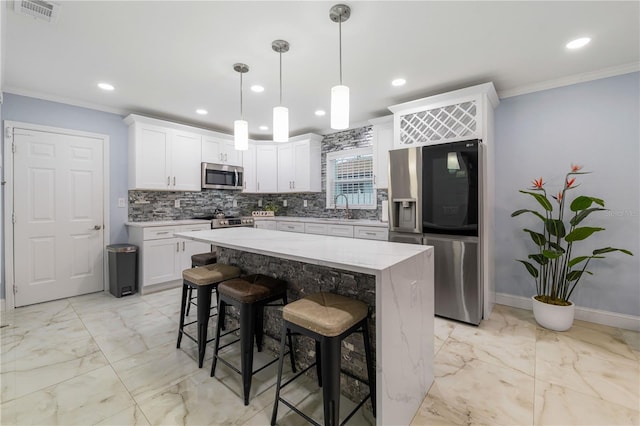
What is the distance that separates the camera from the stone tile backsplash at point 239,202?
4270 millimetres

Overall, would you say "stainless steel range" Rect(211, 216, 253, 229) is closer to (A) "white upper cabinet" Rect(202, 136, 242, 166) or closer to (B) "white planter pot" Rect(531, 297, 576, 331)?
(A) "white upper cabinet" Rect(202, 136, 242, 166)

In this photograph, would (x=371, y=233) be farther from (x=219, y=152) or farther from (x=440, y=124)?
(x=219, y=152)

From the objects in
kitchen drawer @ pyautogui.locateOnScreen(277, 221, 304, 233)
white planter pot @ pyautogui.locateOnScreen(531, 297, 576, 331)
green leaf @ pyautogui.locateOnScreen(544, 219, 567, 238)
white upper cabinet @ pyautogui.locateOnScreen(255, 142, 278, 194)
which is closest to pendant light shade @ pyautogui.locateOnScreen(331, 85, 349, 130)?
green leaf @ pyautogui.locateOnScreen(544, 219, 567, 238)

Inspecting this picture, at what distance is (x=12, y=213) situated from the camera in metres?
3.23

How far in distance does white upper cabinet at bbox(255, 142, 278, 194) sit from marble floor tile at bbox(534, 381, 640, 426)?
14.7 feet

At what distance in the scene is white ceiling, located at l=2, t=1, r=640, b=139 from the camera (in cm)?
193

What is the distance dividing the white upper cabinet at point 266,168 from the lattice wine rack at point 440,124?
263 centimetres

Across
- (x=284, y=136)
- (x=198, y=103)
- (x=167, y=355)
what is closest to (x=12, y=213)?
(x=198, y=103)

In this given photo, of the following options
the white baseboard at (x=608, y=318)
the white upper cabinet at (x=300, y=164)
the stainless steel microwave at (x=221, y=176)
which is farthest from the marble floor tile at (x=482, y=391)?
the stainless steel microwave at (x=221, y=176)

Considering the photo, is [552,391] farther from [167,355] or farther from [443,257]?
[167,355]

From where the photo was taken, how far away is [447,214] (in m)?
2.93

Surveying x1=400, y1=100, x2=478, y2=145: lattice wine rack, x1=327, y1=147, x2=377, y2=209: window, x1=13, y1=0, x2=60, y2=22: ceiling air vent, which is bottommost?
x1=327, y1=147, x2=377, y2=209: window

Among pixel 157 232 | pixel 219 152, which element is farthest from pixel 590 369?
pixel 219 152

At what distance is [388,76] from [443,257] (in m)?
1.95
